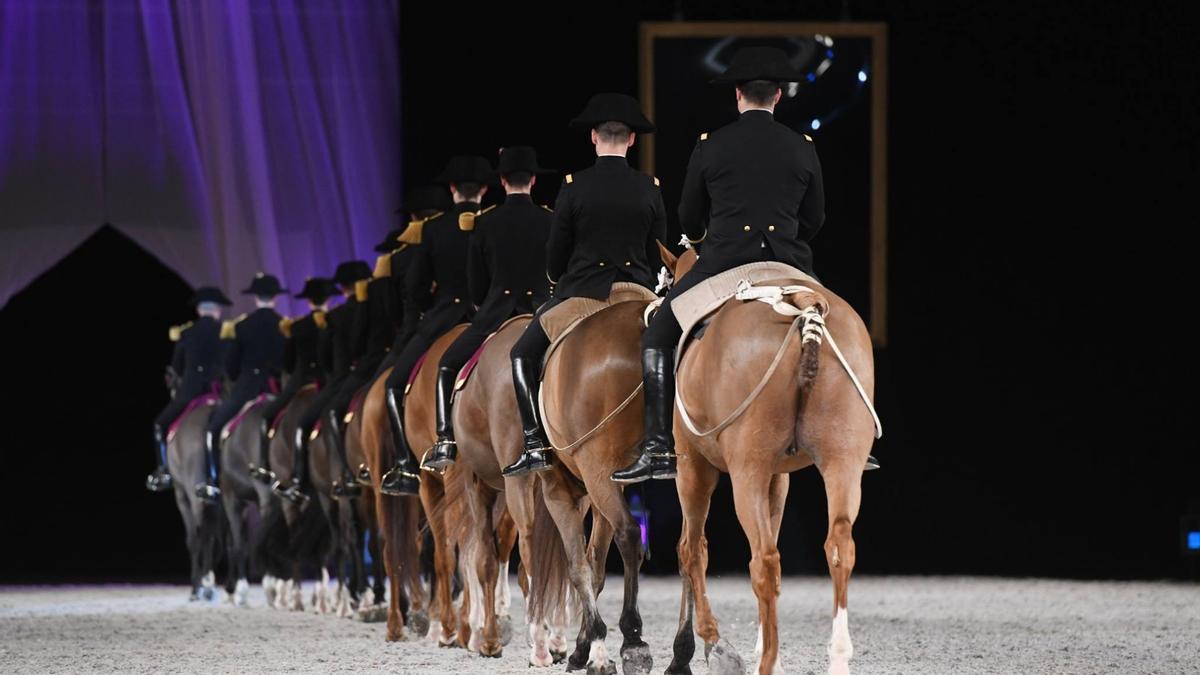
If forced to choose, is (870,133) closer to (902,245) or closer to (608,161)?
(902,245)

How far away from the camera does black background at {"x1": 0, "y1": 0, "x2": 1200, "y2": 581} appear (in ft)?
41.9

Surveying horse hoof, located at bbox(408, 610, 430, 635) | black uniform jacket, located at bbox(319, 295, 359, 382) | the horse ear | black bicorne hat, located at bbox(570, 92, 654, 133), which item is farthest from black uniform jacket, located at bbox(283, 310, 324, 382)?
the horse ear

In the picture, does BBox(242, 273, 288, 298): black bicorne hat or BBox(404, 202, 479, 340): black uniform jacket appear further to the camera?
BBox(242, 273, 288, 298): black bicorne hat

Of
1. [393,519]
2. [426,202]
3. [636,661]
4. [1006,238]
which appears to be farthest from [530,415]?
[1006,238]

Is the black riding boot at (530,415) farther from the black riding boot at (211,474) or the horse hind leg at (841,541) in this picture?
the black riding boot at (211,474)

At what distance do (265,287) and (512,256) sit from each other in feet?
17.0

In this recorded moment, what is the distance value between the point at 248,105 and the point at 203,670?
7.03m

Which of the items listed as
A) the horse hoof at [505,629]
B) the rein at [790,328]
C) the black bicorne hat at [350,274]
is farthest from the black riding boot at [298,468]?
the rein at [790,328]

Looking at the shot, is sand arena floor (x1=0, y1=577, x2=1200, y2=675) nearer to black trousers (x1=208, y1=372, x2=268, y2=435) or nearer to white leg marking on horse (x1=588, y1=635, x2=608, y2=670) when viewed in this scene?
white leg marking on horse (x1=588, y1=635, x2=608, y2=670)

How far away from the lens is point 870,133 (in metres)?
12.8

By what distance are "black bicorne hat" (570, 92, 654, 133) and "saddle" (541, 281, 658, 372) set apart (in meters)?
0.63

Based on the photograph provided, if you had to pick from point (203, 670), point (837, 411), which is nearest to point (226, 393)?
point (203, 670)

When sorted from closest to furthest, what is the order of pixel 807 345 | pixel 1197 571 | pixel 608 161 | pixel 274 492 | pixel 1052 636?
pixel 807 345
pixel 608 161
pixel 1052 636
pixel 274 492
pixel 1197 571

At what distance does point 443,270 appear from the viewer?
29.3 ft
